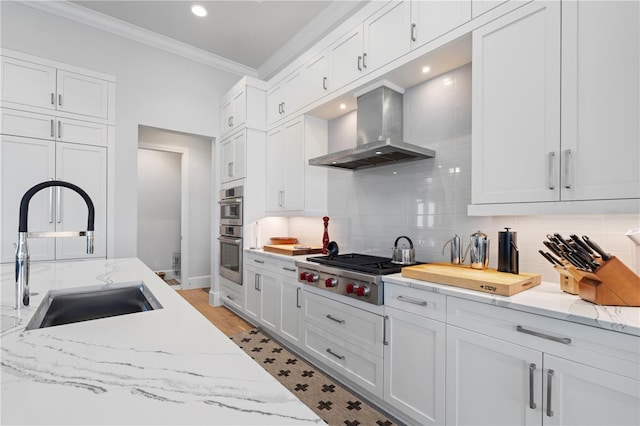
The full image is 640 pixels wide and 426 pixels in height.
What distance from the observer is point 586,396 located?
44.8 inches

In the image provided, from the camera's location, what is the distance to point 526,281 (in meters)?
1.52

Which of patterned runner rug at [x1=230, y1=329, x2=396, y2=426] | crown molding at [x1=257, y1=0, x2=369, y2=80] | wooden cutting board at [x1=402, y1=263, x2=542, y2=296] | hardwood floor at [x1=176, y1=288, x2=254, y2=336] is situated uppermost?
crown molding at [x1=257, y1=0, x2=369, y2=80]

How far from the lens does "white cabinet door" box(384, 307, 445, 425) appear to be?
1595mm

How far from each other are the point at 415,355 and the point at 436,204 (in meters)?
1.07

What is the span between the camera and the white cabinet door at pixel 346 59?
2398mm

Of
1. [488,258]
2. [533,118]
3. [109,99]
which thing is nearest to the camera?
[533,118]

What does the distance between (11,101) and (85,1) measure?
1.36 meters

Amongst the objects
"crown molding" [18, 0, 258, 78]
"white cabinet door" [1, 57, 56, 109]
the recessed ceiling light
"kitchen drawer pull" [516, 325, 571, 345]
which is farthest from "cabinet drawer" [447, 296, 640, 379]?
"crown molding" [18, 0, 258, 78]

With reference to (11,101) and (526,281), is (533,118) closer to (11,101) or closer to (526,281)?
(526,281)

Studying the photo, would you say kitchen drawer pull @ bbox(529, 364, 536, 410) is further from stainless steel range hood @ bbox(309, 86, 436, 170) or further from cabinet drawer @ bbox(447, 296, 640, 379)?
stainless steel range hood @ bbox(309, 86, 436, 170)

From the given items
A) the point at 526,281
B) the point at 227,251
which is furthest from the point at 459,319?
the point at 227,251

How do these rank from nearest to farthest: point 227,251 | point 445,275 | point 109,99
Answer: point 445,275 → point 109,99 → point 227,251

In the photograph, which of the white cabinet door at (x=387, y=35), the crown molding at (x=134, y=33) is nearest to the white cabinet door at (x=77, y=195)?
the crown molding at (x=134, y=33)

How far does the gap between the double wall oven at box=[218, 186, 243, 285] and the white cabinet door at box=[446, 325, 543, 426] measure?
2626 mm
